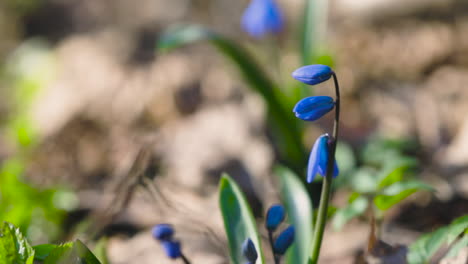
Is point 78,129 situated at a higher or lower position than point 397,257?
lower

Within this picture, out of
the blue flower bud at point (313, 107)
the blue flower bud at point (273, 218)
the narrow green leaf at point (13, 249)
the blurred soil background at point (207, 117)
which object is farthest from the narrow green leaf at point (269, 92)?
the narrow green leaf at point (13, 249)

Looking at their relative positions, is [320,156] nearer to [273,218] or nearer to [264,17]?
[273,218]

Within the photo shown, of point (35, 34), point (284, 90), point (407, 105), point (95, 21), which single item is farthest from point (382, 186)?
point (35, 34)

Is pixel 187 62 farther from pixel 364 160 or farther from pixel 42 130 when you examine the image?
pixel 364 160

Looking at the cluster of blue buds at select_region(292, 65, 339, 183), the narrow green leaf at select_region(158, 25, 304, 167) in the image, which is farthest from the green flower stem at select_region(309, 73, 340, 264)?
the narrow green leaf at select_region(158, 25, 304, 167)

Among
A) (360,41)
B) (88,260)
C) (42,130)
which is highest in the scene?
(88,260)

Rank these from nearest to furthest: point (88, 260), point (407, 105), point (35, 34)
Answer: point (88, 260), point (407, 105), point (35, 34)

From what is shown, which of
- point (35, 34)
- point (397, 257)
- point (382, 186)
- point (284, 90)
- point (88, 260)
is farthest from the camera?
point (35, 34)
